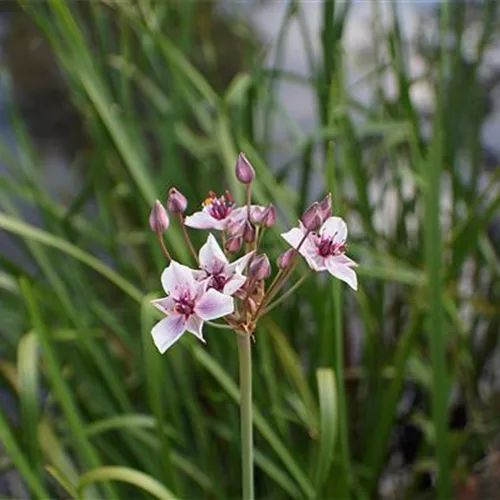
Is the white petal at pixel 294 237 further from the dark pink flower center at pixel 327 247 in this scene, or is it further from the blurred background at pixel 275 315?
the blurred background at pixel 275 315

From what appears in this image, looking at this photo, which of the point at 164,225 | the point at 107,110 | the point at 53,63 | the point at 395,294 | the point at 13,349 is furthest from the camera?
the point at 53,63

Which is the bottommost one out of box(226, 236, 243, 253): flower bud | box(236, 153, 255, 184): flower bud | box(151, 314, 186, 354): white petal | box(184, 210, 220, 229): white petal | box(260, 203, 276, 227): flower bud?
box(151, 314, 186, 354): white petal

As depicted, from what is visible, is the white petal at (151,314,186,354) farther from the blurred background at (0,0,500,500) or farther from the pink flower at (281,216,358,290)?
the blurred background at (0,0,500,500)

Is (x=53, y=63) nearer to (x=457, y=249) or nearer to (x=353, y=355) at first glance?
(x=353, y=355)

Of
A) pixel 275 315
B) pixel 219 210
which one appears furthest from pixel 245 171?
pixel 275 315

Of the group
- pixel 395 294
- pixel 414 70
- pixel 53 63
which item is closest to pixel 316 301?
pixel 395 294

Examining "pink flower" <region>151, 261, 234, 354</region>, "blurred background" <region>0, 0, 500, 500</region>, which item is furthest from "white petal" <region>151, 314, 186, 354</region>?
"blurred background" <region>0, 0, 500, 500</region>

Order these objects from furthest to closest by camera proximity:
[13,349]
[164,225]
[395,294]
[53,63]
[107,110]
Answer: [53,63] < [395,294] < [13,349] < [107,110] < [164,225]
